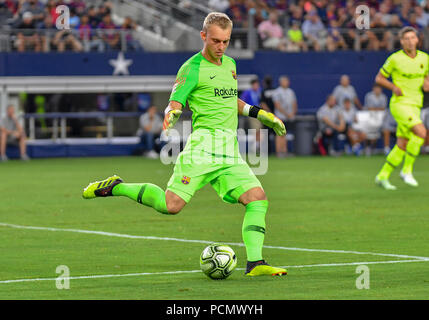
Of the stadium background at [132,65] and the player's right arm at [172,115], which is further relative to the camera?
the stadium background at [132,65]

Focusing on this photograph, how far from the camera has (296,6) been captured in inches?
1368

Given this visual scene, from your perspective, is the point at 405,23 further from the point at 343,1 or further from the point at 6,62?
the point at 6,62

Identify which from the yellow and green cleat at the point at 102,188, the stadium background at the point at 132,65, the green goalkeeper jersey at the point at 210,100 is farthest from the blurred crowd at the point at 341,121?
the green goalkeeper jersey at the point at 210,100

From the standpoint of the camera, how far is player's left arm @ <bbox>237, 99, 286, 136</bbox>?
29.9ft

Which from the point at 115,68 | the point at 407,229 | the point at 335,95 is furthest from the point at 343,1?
the point at 407,229

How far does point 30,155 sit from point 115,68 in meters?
3.88

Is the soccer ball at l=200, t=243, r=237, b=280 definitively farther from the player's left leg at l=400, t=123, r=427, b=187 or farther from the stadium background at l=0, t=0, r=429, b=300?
the player's left leg at l=400, t=123, r=427, b=187

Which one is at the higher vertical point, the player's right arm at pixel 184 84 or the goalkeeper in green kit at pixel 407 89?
the player's right arm at pixel 184 84

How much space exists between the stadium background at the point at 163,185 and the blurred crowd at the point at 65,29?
10cm

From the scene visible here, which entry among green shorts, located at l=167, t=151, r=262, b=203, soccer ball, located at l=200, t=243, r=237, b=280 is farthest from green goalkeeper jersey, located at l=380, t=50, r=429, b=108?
soccer ball, located at l=200, t=243, r=237, b=280

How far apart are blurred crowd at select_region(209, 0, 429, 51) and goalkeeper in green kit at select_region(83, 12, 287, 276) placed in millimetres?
23928

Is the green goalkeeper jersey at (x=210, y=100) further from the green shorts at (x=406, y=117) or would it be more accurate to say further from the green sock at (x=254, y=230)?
the green shorts at (x=406, y=117)

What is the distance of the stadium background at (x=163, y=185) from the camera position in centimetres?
861

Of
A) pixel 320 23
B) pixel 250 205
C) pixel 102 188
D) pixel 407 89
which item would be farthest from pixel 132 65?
pixel 250 205
